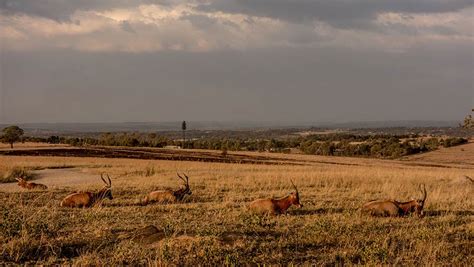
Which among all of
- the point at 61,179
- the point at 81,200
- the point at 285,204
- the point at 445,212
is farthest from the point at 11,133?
the point at 445,212

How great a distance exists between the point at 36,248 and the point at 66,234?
1.31 meters

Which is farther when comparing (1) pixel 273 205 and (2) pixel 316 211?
(2) pixel 316 211

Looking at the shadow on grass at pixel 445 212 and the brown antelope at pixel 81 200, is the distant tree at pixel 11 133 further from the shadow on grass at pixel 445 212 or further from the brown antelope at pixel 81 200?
the shadow on grass at pixel 445 212

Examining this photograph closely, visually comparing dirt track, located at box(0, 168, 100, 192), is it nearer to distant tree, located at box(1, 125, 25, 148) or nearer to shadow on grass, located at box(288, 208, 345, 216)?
shadow on grass, located at box(288, 208, 345, 216)

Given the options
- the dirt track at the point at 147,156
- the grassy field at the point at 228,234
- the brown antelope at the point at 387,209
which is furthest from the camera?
the dirt track at the point at 147,156

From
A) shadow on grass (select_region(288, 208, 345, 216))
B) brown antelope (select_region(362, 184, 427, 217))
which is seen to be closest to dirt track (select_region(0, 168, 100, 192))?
shadow on grass (select_region(288, 208, 345, 216))

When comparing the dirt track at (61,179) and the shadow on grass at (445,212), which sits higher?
the shadow on grass at (445,212)

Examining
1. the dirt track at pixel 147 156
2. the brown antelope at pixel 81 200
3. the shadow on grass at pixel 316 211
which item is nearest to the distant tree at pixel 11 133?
the dirt track at pixel 147 156

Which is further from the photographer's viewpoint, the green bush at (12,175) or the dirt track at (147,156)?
the dirt track at (147,156)

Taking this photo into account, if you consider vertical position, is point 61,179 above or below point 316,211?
below

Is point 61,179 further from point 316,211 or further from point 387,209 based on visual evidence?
point 387,209

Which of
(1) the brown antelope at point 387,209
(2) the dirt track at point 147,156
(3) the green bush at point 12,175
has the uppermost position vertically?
(1) the brown antelope at point 387,209

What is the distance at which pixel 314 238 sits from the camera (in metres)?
8.95

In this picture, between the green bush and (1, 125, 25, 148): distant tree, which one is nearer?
the green bush
